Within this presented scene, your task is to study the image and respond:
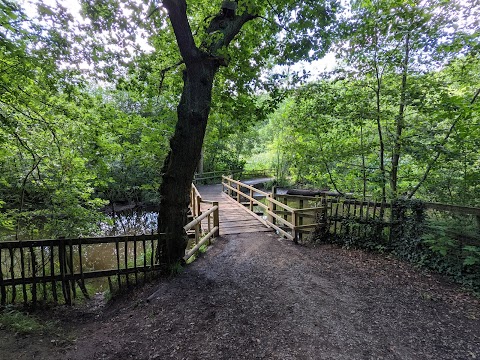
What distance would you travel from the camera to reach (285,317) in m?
3.63

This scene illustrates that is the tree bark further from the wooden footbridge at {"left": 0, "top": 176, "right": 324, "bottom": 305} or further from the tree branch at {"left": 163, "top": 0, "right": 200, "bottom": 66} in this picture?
the wooden footbridge at {"left": 0, "top": 176, "right": 324, "bottom": 305}

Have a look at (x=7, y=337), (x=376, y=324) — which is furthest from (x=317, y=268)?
(x=7, y=337)

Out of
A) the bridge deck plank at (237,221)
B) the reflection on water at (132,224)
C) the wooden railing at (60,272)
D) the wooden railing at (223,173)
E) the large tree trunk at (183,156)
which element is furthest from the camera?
the wooden railing at (223,173)

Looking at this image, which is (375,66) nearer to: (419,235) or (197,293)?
(419,235)

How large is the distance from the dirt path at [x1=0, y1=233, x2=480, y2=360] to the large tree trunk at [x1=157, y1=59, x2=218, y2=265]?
77 cm

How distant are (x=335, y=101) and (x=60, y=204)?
298 inches

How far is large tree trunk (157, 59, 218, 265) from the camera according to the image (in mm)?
4797

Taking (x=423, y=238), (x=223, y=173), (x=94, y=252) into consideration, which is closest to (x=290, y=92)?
(x=423, y=238)

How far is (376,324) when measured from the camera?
11.6 ft

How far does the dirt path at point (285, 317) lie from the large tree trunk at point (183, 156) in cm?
77

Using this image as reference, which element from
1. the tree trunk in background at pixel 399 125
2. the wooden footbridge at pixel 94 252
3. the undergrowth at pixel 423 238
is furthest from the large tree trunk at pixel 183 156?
the tree trunk in background at pixel 399 125

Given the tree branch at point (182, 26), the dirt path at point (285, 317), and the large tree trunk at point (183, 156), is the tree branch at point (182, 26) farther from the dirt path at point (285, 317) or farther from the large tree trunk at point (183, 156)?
the dirt path at point (285, 317)

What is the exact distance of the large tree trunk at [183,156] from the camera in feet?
15.7

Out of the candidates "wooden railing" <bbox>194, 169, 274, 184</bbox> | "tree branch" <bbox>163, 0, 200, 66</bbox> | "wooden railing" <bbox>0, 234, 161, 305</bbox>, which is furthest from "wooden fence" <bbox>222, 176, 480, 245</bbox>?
"wooden railing" <bbox>194, 169, 274, 184</bbox>
